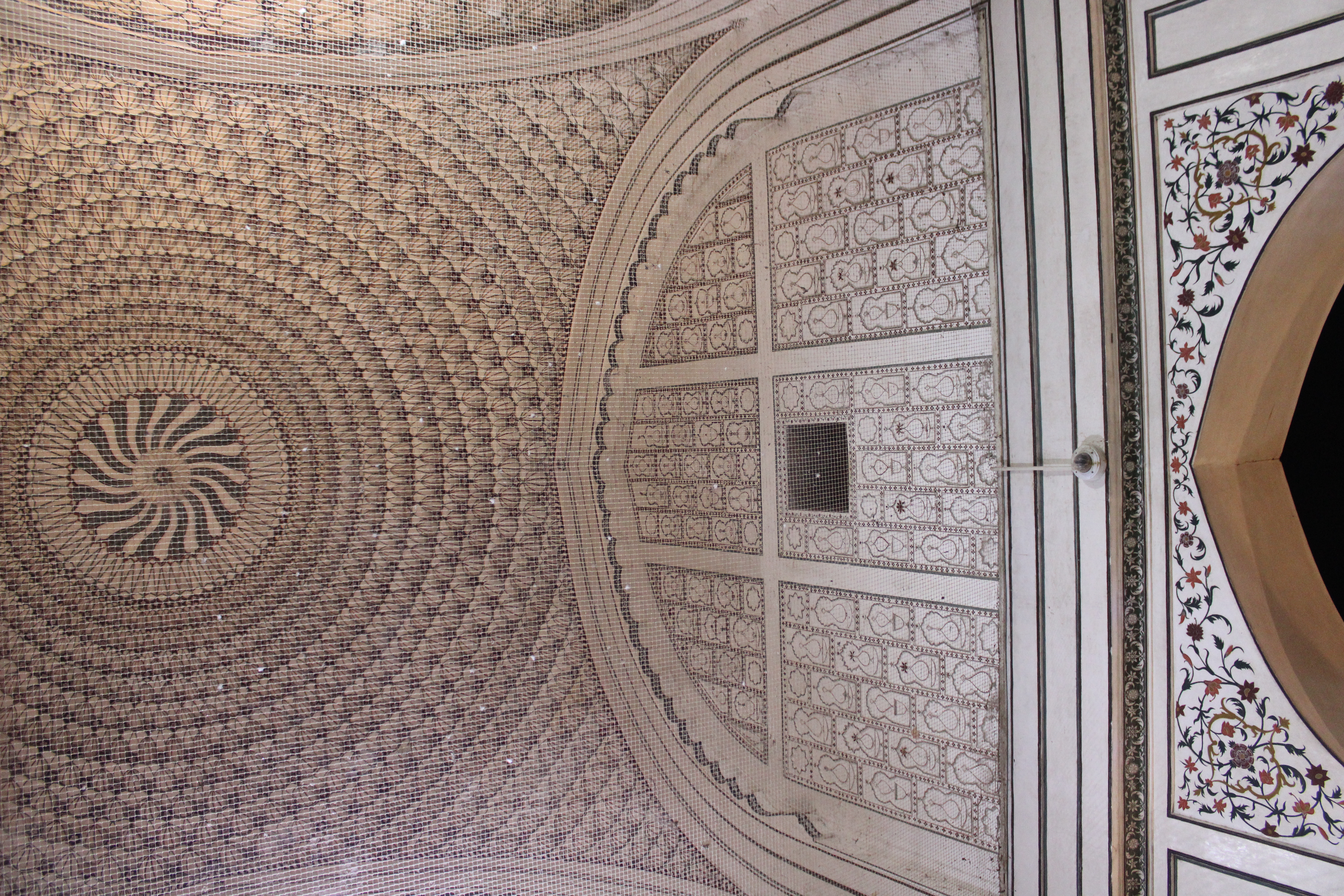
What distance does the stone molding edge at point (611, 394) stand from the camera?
9.05 feet

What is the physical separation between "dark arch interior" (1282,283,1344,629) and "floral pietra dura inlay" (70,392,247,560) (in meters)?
3.44

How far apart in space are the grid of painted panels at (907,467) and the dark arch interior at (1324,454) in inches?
41.0

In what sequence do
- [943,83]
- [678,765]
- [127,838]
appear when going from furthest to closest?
[678,765]
[127,838]
[943,83]

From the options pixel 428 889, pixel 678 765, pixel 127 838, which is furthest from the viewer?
pixel 678 765

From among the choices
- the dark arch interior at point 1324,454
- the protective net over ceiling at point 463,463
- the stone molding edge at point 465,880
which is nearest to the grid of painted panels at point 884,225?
the protective net over ceiling at point 463,463

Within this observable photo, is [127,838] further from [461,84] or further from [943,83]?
[943,83]

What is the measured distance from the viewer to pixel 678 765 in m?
3.06

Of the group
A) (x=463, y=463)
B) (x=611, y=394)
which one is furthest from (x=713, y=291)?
(x=463, y=463)

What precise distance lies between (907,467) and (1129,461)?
0.71m

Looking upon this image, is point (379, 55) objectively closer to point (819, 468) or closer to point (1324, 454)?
point (819, 468)

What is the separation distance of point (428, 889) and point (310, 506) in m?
1.37

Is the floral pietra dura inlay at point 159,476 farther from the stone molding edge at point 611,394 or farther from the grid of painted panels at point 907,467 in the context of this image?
the grid of painted panels at point 907,467

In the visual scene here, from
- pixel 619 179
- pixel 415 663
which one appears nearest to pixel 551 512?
pixel 415 663

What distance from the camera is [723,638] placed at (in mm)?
3105
